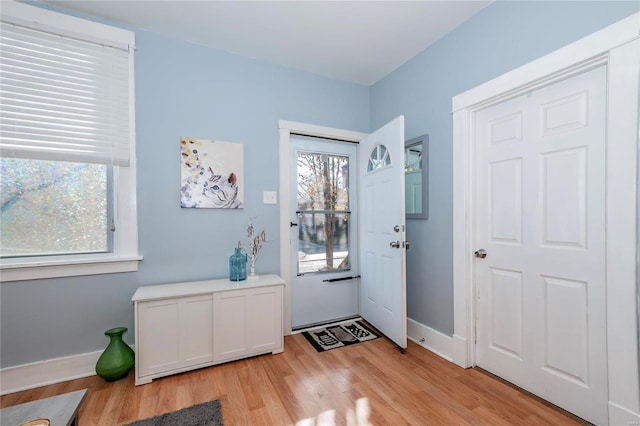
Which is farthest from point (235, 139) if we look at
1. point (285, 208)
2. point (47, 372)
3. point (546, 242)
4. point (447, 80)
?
point (546, 242)

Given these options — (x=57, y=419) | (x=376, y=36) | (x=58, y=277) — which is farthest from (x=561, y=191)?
(x=58, y=277)

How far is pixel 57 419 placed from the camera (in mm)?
947

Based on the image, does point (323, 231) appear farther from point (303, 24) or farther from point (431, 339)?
point (303, 24)

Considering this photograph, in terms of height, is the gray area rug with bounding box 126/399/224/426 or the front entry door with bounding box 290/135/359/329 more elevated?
the front entry door with bounding box 290/135/359/329

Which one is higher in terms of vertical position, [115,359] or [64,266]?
[64,266]

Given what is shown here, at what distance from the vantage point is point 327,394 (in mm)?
1734

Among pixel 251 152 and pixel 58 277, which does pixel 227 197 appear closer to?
pixel 251 152

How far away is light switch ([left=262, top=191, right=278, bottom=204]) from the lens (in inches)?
100

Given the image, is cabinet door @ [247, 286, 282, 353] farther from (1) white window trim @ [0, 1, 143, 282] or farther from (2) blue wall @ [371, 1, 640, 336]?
(2) blue wall @ [371, 1, 640, 336]

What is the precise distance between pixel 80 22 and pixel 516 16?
298cm

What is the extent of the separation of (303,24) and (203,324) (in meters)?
2.40

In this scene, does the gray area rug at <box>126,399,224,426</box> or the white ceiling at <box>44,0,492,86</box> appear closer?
the gray area rug at <box>126,399,224,426</box>

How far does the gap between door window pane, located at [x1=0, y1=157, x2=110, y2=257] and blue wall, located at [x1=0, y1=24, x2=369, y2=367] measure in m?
0.24

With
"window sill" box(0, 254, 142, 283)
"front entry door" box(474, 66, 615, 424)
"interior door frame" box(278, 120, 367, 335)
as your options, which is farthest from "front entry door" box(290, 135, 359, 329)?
"window sill" box(0, 254, 142, 283)
